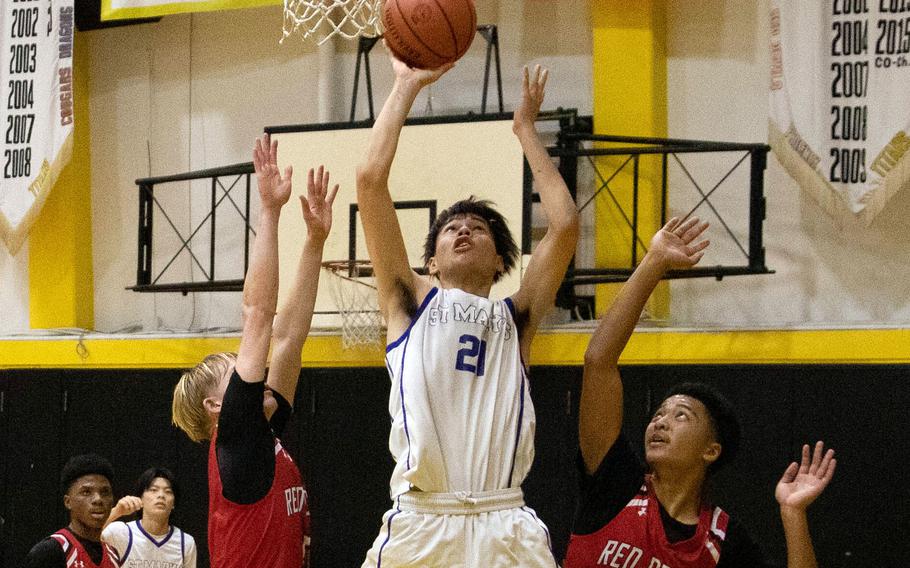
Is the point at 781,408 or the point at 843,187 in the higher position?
the point at 843,187

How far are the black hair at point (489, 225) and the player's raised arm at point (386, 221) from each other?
0.23m

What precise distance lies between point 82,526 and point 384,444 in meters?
2.84

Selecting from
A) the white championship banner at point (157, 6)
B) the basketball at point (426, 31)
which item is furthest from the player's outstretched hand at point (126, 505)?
the white championship banner at point (157, 6)

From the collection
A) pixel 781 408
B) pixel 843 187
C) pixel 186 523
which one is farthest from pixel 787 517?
pixel 186 523

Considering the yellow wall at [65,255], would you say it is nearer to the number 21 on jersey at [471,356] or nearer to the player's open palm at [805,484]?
the number 21 on jersey at [471,356]

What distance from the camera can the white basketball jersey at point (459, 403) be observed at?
11.3ft

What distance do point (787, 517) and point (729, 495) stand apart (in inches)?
158

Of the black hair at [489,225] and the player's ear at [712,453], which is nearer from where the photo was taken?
the black hair at [489,225]

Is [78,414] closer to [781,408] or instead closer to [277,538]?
[781,408]

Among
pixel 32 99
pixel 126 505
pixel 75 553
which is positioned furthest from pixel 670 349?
pixel 32 99

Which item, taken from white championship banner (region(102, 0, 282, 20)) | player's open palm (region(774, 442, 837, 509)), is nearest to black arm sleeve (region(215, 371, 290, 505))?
player's open palm (region(774, 442, 837, 509))

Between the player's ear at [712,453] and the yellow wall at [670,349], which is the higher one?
the yellow wall at [670,349]

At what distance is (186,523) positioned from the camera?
9062 mm

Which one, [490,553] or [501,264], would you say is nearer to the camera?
[490,553]
